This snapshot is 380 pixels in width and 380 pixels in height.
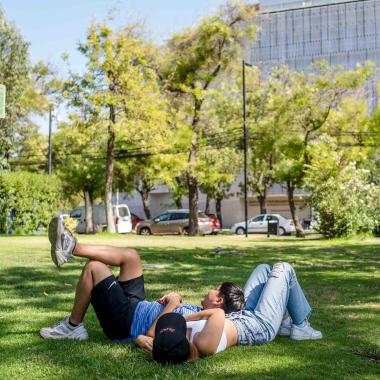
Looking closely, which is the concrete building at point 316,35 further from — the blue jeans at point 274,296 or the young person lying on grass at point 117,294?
the young person lying on grass at point 117,294

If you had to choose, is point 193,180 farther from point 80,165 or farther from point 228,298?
point 228,298

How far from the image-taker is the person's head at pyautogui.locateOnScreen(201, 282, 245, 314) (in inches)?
192

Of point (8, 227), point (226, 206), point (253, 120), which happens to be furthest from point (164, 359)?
point (226, 206)

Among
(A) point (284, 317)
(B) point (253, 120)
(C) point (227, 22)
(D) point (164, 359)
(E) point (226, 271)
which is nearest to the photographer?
(D) point (164, 359)

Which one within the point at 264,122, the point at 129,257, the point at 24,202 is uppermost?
the point at 264,122

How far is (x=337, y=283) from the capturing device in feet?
31.1

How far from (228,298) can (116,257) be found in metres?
1.00

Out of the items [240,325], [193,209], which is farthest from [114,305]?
[193,209]

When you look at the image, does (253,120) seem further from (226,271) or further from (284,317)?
(284,317)

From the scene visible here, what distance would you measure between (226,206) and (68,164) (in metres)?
25.5

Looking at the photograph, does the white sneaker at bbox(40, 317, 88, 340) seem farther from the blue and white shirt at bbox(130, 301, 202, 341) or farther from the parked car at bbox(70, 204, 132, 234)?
the parked car at bbox(70, 204, 132, 234)

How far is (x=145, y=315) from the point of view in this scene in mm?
4875

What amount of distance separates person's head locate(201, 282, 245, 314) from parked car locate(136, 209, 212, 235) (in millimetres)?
30860

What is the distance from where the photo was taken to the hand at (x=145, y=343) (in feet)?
14.5
